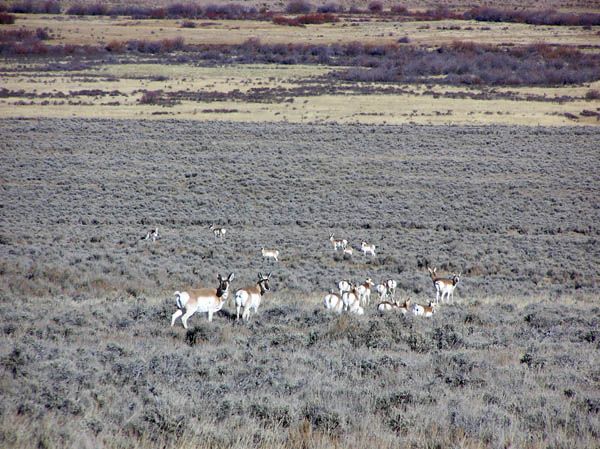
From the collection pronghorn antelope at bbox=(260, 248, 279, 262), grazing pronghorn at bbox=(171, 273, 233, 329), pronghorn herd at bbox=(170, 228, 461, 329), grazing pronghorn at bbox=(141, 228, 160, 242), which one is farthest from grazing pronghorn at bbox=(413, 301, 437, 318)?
grazing pronghorn at bbox=(141, 228, 160, 242)

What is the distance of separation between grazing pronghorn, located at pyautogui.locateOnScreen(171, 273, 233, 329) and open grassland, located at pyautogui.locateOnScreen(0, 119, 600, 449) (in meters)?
0.31

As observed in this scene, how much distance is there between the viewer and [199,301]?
12.6m

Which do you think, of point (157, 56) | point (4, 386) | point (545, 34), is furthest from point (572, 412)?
point (545, 34)

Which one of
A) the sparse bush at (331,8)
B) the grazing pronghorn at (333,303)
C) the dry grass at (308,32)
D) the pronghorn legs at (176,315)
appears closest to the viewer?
the pronghorn legs at (176,315)

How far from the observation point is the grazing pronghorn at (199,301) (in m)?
12.3

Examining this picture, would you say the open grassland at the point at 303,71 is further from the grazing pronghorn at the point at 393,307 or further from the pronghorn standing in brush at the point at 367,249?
the grazing pronghorn at the point at 393,307

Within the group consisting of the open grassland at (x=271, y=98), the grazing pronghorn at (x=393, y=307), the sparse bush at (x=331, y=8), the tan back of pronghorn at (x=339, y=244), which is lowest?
the tan back of pronghorn at (x=339, y=244)

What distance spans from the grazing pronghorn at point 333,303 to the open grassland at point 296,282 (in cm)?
79

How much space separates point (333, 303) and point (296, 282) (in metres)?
6.12

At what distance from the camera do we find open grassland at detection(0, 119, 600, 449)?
6.86m

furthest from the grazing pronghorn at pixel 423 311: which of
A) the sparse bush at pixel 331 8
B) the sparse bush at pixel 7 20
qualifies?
the sparse bush at pixel 331 8

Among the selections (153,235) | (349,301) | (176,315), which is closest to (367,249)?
(153,235)

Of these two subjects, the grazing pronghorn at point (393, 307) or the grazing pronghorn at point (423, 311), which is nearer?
the grazing pronghorn at point (423, 311)

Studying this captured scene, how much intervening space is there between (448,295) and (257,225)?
13.6 m
